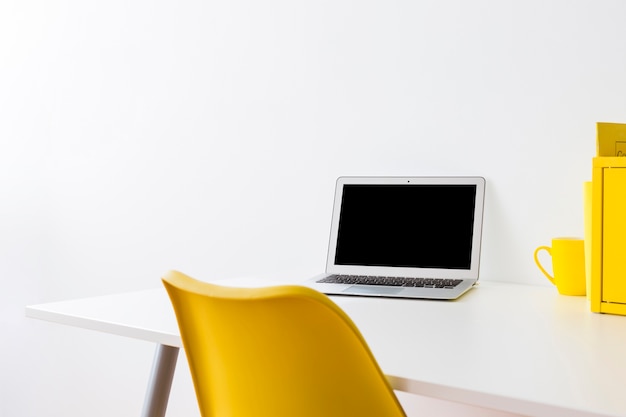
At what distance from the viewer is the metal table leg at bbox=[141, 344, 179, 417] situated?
1.24 metres

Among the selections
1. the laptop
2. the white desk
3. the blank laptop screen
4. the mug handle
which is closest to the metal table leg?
the white desk

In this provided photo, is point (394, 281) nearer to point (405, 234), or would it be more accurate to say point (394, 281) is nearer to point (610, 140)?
point (405, 234)

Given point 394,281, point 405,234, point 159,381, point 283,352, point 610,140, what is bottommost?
point 159,381

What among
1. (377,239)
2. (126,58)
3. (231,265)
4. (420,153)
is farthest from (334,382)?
(126,58)

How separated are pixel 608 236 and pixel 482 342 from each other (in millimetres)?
347

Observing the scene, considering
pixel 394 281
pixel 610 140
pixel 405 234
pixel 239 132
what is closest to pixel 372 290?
pixel 394 281

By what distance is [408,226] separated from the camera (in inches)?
56.6

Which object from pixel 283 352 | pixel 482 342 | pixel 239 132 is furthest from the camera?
pixel 239 132

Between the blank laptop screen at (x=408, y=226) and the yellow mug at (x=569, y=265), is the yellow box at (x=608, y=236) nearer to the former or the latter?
the yellow mug at (x=569, y=265)

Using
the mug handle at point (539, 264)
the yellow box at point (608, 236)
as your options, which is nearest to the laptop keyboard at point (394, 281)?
the mug handle at point (539, 264)

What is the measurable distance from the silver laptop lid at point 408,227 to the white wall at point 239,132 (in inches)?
2.3

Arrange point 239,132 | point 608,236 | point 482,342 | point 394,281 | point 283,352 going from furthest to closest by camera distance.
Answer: point 239,132, point 394,281, point 608,236, point 482,342, point 283,352

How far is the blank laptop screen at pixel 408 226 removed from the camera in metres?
1.39

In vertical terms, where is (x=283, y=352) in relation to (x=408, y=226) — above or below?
below
